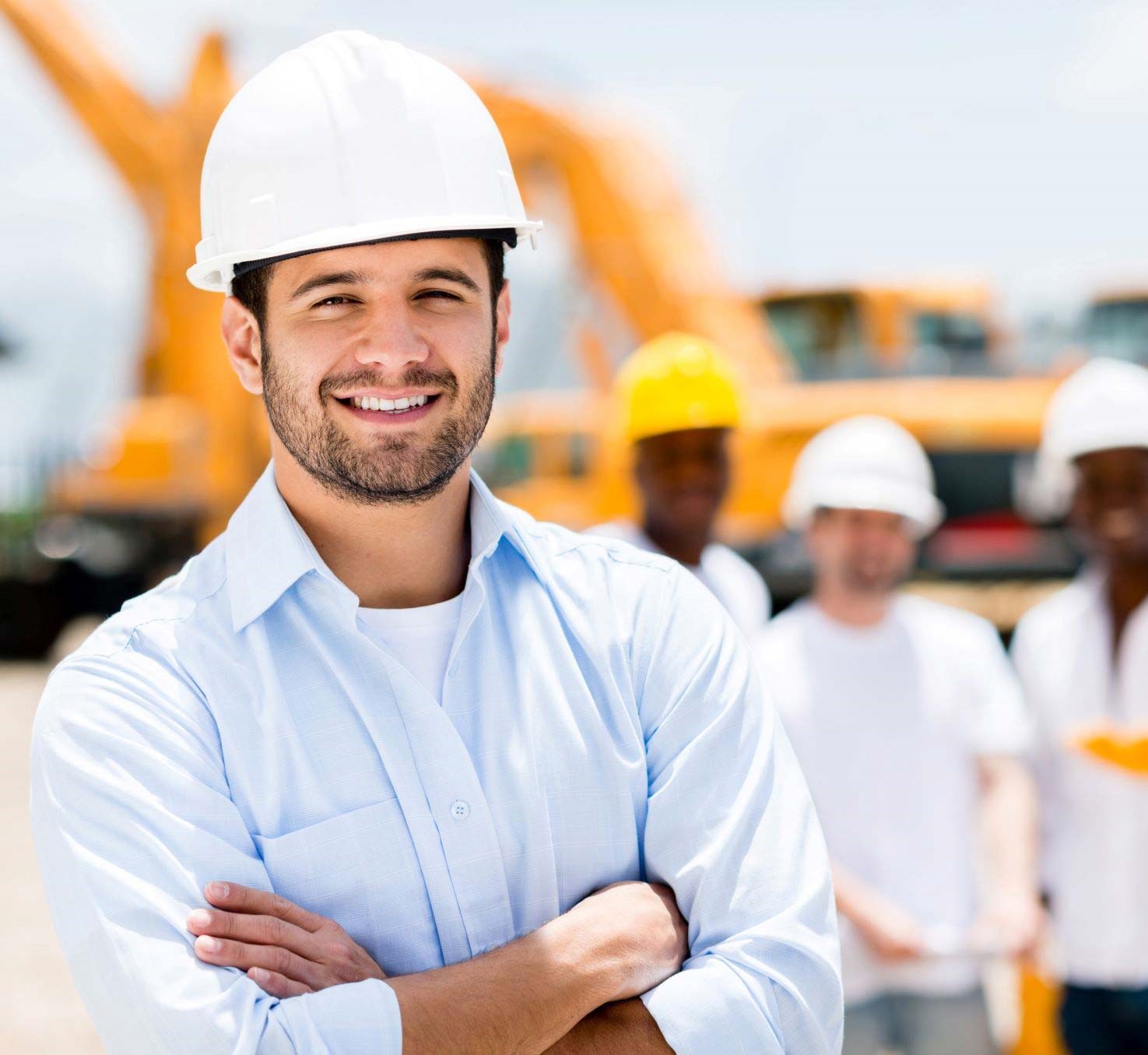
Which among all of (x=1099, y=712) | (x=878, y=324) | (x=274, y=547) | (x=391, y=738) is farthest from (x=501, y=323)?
(x=878, y=324)

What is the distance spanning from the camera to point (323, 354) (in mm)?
1723

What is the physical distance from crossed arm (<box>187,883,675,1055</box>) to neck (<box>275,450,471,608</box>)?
1.45 feet

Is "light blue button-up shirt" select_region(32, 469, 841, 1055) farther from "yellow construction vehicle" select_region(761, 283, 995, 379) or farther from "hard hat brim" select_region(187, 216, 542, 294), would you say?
"yellow construction vehicle" select_region(761, 283, 995, 379)

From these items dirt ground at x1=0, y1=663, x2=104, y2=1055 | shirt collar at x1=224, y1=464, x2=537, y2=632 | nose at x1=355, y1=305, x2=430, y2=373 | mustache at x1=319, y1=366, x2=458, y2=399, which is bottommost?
dirt ground at x1=0, y1=663, x2=104, y2=1055

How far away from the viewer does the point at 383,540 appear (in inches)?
71.8

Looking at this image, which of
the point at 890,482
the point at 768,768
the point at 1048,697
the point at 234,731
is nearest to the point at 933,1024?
the point at 1048,697

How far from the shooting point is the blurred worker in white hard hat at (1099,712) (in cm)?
312

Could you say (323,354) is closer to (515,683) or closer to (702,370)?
(515,683)

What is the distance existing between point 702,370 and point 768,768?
1950 mm

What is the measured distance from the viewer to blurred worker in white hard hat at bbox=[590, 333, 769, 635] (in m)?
3.43

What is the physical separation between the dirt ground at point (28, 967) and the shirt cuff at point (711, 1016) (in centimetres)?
390

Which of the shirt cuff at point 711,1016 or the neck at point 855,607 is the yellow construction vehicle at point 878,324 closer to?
the neck at point 855,607

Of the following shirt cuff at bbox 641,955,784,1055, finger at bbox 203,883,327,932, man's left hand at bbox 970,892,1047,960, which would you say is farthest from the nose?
man's left hand at bbox 970,892,1047,960

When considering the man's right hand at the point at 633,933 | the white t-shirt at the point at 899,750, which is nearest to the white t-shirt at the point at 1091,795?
the white t-shirt at the point at 899,750
